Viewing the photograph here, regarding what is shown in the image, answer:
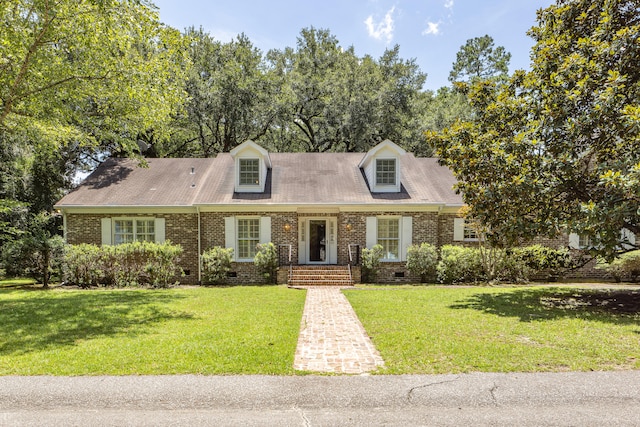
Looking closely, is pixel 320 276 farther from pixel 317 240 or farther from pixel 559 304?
pixel 559 304

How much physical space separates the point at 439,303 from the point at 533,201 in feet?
11.5

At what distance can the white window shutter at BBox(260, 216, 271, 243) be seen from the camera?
14.4 metres

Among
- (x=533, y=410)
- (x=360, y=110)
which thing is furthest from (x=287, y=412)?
(x=360, y=110)

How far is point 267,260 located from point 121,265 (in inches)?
214

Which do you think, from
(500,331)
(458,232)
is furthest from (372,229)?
(500,331)

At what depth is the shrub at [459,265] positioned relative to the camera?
45.4ft

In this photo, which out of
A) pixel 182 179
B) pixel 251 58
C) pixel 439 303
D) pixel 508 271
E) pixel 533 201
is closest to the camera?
pixel 533 201

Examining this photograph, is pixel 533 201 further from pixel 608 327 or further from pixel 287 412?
pixel 287 412

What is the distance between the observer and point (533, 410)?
383 cm

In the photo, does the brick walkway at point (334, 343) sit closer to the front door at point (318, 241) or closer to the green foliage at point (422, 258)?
the green foliage at point (422, 258)

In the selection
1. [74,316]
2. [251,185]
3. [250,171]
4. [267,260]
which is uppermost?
[250,171]

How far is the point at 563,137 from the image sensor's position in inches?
342

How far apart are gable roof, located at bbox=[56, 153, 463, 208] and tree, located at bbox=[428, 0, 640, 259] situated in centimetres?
524

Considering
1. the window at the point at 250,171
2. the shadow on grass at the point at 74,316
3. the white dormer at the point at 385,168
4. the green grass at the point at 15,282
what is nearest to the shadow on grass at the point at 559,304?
the white dormer at the point at 385,168
